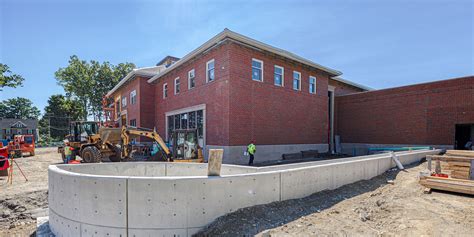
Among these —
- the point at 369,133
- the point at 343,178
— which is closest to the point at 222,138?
the point at 343,178

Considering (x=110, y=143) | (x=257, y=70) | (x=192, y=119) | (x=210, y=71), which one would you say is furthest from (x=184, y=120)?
(x=257, y=70)

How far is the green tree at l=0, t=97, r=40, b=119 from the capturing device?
2911 inches

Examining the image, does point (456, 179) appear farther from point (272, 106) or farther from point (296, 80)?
point (296, 80)

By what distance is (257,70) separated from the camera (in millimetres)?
16672

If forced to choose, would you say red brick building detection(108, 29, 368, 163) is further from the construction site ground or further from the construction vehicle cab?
the construction site ground

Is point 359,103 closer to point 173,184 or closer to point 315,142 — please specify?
point 315,142

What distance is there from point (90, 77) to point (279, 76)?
43.2 meters

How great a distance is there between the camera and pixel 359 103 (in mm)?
23875

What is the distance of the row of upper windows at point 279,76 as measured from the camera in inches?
652

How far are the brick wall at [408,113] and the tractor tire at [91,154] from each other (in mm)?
23064

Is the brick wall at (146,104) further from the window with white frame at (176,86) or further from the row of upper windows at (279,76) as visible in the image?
the row of upper windows at (279,76)

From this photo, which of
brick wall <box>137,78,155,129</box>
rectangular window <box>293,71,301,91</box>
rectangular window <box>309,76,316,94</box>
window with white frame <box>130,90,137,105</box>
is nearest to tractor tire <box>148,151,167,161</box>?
brick wall <box>137,78,155,129</box>

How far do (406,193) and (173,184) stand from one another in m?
6.34

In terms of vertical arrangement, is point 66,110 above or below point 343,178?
above
